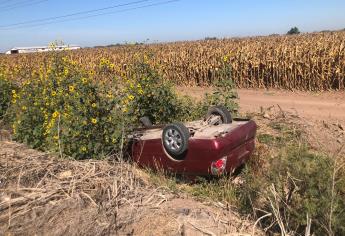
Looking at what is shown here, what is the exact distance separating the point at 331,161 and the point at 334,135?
4.72 meters

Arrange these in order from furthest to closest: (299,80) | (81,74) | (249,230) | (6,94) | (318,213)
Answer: (299,80) → (6,94) → (81,74) → (249,230) → (318,213)

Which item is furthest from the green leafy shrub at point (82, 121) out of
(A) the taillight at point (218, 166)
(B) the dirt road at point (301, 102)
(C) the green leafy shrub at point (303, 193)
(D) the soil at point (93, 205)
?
(B) the dirt road at point (301, 102)

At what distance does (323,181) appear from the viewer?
13.3 feet

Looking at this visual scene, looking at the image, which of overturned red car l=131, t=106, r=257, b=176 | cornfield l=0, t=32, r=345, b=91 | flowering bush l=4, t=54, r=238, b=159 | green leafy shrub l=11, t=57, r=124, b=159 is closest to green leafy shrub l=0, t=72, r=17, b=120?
flowering bush l=4, t=54, r=238, b=159

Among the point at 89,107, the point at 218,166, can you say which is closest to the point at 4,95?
the point at 89,107

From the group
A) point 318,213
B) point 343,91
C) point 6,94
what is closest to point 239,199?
point 318,213

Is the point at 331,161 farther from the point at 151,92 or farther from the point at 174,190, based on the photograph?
the point at 151,92

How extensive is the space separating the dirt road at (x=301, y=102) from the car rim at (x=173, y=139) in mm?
6271

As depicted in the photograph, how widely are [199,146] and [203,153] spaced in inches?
4.2

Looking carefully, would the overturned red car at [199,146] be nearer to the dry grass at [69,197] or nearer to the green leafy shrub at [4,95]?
the dry grass at [69,197]

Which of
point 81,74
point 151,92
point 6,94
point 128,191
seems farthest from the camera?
point 6,94

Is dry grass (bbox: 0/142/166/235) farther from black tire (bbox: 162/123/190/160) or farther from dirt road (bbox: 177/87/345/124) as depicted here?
dirt road (bbox: 177/87/345/124)

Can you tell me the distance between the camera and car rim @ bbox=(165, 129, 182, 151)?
240 inches

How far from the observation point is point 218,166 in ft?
19.4
